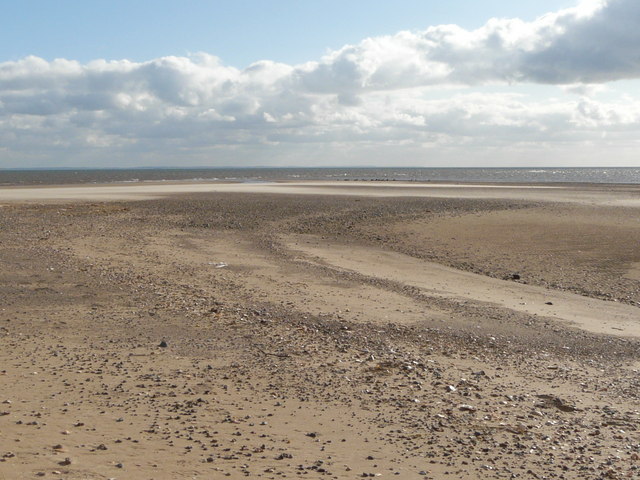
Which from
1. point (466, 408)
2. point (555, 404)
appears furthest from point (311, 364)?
point (555, 404)

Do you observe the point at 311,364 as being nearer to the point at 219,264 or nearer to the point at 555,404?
the point at 555,404

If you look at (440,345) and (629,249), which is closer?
(440,345)

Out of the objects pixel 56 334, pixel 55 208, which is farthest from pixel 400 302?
pixel 55 208

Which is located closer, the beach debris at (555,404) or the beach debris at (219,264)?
the beach debris at (555,404)

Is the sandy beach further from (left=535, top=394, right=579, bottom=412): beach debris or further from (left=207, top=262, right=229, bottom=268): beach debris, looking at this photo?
(left=207, top=262, right=229, bottom=268): beach debris

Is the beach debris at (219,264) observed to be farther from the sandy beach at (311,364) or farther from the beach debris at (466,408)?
the beach debris at (466,408)

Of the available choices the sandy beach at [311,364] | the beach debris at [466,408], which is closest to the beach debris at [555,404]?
the sandy beach at [311,364]

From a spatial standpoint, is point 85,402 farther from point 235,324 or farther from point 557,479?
point 557,479

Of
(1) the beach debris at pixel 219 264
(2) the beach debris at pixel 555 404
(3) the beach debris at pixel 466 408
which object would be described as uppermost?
(1) the beach debris at pixel 219 264

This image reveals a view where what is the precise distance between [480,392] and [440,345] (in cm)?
210

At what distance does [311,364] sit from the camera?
27.9 ft

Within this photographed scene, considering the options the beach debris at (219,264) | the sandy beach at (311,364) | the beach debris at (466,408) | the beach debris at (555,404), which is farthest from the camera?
the beach debris at (219,264)

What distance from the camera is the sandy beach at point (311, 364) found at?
580 centimetres

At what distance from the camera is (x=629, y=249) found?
21.2 m
